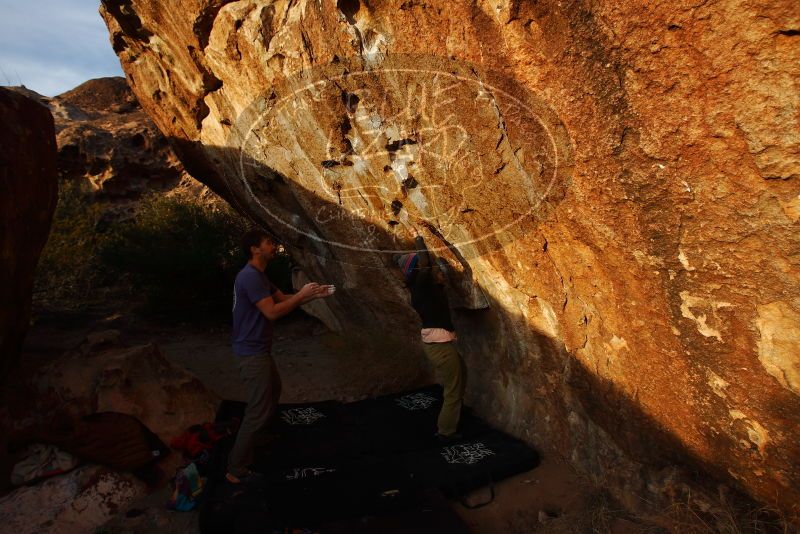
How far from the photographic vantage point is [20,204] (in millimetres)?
3889

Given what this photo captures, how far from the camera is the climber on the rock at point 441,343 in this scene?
345 cm

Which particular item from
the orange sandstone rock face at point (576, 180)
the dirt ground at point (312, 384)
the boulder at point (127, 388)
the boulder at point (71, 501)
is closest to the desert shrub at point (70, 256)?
the dirt ground at point (312, 384)

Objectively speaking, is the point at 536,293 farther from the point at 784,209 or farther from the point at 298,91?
the point at 298,91

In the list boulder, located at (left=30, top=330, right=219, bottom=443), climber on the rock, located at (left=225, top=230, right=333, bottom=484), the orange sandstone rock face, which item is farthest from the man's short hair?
boulder, located at (left=30, top=330, right=219, bottom=443)

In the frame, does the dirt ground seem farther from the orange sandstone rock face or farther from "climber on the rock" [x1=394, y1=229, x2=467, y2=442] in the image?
"climber on the rock" [x1=394, y1=229, x2=467, y2=442]

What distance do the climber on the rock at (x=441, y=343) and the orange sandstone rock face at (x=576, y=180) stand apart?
337mm

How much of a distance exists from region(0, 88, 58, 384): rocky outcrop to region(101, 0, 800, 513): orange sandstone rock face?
1263 millimetres

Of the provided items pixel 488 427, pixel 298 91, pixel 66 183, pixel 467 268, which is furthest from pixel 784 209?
pixel 66 183

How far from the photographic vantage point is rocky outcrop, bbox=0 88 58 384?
375 cm

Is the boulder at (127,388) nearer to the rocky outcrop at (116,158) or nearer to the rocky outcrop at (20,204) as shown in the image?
the rocky outcrop at (20,204)

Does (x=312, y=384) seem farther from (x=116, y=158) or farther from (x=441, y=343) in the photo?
(x=116, y=158)

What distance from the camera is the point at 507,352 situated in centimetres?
362

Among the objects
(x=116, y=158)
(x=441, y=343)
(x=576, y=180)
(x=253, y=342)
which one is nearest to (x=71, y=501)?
(x=253, y=342)

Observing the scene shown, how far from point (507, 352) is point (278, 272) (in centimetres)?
598
